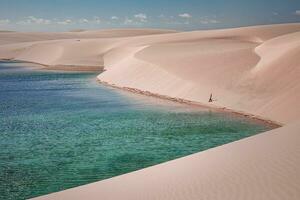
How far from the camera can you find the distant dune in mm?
8133

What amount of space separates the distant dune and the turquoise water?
241 centimetres

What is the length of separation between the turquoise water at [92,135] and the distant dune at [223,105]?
241 centimetres

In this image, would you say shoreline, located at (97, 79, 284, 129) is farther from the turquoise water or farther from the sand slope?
the sand slope

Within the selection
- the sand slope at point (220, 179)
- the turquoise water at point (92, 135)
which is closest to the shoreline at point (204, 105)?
the turquoise water at point (92, 135)

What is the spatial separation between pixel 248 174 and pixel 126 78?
29.1 meters

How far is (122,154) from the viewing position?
14789 mm

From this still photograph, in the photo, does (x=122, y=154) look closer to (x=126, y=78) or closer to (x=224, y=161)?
(x=224, y=161)

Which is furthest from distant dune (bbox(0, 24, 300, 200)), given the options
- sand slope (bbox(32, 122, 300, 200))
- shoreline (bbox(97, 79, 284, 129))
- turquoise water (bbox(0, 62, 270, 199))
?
turquoise water (bbox(0, 62, 270, 199))

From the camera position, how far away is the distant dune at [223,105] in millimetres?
8133

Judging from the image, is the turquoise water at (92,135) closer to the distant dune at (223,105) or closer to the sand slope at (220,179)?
the distant dune at (223,105)

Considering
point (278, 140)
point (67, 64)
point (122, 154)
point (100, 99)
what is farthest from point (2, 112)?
point (67, 64)

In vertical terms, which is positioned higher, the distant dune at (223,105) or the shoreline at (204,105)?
the distant dune at (223,105)

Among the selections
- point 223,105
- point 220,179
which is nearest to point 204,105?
point 223,105

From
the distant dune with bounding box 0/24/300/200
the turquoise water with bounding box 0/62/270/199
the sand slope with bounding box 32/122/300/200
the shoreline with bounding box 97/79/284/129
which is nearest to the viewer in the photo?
the sand slope with bounding box 32/122/300/200
